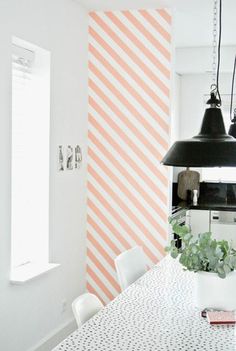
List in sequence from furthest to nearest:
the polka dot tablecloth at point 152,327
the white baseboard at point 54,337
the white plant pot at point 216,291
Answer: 1. the white baseboard at point 54,337
2. the white plant pot at point 216,291
3. the polka dot tablecloth at point 152,327

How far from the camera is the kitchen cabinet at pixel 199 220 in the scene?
6.82 meters

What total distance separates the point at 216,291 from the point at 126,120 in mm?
2280

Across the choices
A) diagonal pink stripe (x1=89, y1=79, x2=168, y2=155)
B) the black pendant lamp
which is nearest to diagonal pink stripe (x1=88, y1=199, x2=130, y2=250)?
diagonal pink stripe (x1=89, y1=79, x2=168, y2=155)

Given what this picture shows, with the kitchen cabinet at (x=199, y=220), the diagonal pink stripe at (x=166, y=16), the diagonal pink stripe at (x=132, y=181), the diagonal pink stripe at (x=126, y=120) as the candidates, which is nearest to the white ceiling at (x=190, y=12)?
the diagonal pink stripe at (x=166, y=16)

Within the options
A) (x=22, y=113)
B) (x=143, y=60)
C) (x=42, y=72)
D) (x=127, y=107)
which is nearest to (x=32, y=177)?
(x=22, y=113)

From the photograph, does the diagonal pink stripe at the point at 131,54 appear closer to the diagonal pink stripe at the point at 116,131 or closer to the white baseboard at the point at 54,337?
the diagonal pink stripe at the point at 116,131

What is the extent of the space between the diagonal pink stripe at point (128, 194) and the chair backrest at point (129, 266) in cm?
90

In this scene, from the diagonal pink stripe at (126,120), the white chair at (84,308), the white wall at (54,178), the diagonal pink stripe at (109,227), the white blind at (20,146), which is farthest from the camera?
the diagonal pink stripe at (109,227)

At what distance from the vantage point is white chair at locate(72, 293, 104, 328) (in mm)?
2562

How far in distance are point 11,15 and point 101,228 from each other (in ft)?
6.95

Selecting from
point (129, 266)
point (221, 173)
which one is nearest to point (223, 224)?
point (221, 173)

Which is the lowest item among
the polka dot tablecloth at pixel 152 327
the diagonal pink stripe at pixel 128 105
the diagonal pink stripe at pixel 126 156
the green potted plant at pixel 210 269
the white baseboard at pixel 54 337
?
the white baseboard at pixel 54 337

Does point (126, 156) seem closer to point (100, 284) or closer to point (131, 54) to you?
point (131, 54)

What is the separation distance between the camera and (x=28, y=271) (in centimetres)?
372
